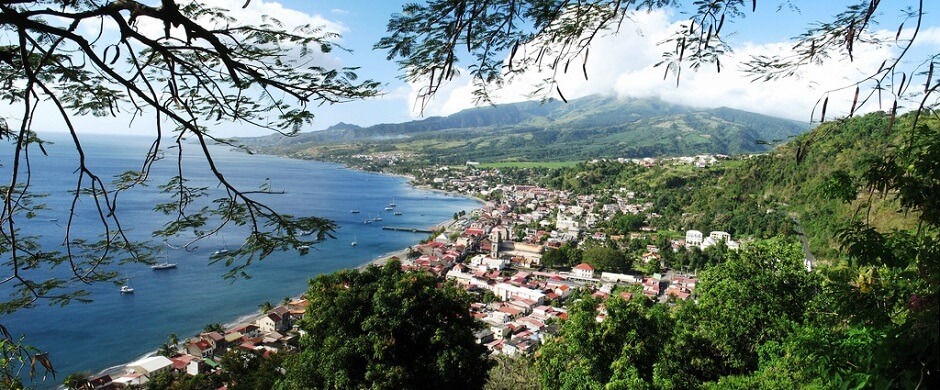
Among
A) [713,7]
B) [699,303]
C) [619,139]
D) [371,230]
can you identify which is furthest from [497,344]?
[619,139]

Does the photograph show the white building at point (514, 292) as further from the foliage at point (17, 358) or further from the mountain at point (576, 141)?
the mountain at point (576, 141)

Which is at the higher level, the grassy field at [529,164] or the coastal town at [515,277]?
the grassy field at [529,164]

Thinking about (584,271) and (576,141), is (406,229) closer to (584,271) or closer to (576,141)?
(584,271)

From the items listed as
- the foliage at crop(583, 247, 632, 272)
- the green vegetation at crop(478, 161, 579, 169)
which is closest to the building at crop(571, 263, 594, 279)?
the foliage at crop(583, 247, 632, 272)

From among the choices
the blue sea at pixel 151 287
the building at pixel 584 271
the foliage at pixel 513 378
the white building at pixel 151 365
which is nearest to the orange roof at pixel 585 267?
the building at pixel 584 271

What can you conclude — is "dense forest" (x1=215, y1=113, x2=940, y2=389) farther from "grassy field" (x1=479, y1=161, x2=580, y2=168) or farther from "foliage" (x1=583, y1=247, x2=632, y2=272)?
"grassy field" (x1=479, y1=161, x2=580, y2=168)

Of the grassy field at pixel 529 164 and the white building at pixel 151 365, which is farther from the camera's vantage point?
the grassy field at pixel 529 164

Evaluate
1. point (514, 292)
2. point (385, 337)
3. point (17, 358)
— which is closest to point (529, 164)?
point (514, 292)
